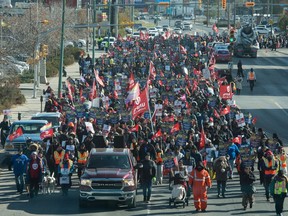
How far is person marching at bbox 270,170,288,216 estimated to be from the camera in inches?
949

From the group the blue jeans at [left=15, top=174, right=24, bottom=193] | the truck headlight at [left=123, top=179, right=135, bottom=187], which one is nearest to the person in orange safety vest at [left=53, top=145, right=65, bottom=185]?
the blue jeans at [left=15, top=174, right=24, bottom=193]

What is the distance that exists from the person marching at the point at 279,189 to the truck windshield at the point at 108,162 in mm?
4075

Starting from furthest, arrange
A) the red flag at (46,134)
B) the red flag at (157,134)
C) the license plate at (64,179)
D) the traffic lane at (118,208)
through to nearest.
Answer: the red flag at (46,134) → the red flag at (157,134) → the license plate at (64,179) → the traffic lane at (118,208)

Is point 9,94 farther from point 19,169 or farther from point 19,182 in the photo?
point 19,169

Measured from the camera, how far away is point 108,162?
26.5m

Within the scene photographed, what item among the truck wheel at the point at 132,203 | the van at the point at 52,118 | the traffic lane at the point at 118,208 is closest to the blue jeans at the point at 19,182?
the traffic lane at the point at 118,208

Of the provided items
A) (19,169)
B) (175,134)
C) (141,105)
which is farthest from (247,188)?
(141,105)

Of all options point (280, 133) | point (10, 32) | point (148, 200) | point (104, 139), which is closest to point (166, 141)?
point (104, 139)

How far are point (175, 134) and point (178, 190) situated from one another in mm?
7722

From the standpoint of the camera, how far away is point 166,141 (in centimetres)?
3141

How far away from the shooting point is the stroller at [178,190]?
25.9 metres

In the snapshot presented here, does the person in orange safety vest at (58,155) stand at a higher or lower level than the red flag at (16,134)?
higher

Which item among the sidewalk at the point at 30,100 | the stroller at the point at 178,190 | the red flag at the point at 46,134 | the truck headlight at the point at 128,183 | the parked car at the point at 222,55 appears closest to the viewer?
the truck headlight at the point at 128,183

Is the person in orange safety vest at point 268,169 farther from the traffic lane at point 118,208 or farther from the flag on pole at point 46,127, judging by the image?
the flag on pole at point 46,127
